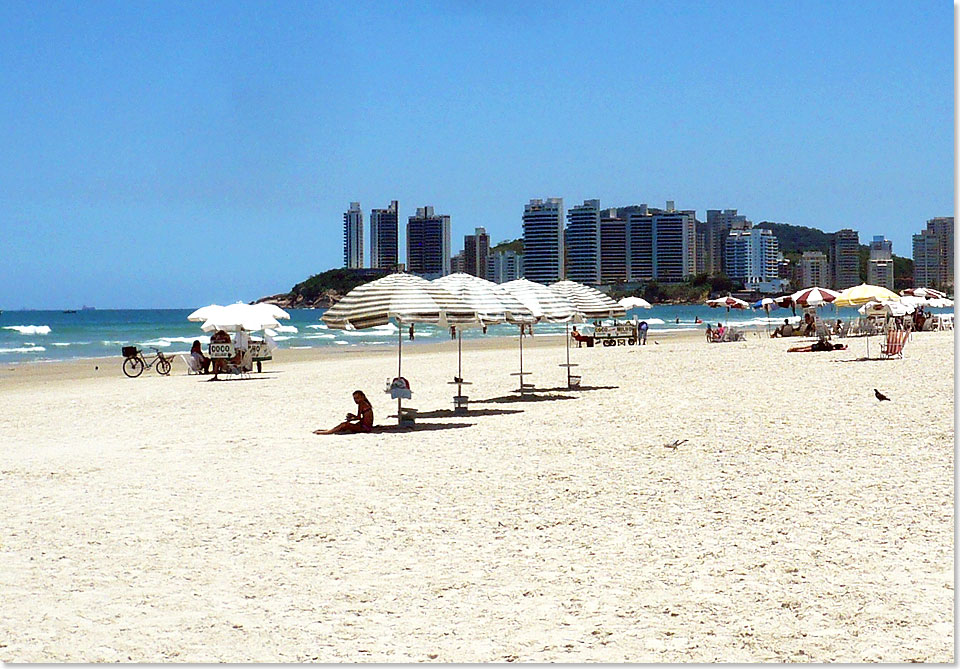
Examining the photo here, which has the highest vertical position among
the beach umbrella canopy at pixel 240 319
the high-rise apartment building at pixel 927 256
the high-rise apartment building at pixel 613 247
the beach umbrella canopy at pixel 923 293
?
the high-rise apartment building at pixel 613 247

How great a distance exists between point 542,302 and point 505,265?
305 feet

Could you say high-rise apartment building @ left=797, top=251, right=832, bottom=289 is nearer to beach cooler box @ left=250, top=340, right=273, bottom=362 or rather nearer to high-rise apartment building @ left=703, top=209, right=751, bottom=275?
high-rise apartment building @ left=703, top=209, right=751, bottom=275

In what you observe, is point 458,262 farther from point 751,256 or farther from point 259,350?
point 259,350

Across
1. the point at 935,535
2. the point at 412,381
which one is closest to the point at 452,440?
the point at 935,535

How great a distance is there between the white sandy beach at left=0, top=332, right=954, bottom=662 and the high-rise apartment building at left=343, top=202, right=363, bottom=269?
11110cm

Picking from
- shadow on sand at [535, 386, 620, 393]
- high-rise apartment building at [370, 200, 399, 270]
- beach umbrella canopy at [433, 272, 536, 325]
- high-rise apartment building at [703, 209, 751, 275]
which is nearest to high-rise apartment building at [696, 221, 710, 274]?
high-rise apartment building at [703, 209, 751, 275]

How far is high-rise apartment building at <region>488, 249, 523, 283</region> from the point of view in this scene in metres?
103

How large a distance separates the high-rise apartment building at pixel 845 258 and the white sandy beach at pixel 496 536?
294ft

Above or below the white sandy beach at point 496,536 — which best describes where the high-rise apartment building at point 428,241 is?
above

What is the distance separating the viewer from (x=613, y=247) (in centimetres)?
13725

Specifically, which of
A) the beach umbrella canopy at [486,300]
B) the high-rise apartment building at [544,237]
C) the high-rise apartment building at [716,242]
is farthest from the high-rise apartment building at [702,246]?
the beach umbrella canopy at [486,300]

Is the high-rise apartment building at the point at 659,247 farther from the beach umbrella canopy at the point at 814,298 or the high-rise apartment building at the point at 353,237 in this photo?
the beach umbrella canopy at the point at 814,298

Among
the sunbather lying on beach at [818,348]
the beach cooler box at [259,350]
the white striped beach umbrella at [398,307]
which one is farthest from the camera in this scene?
the sunbather lying on beach at [818,348]

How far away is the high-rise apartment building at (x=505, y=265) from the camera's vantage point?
103188 millimetres
